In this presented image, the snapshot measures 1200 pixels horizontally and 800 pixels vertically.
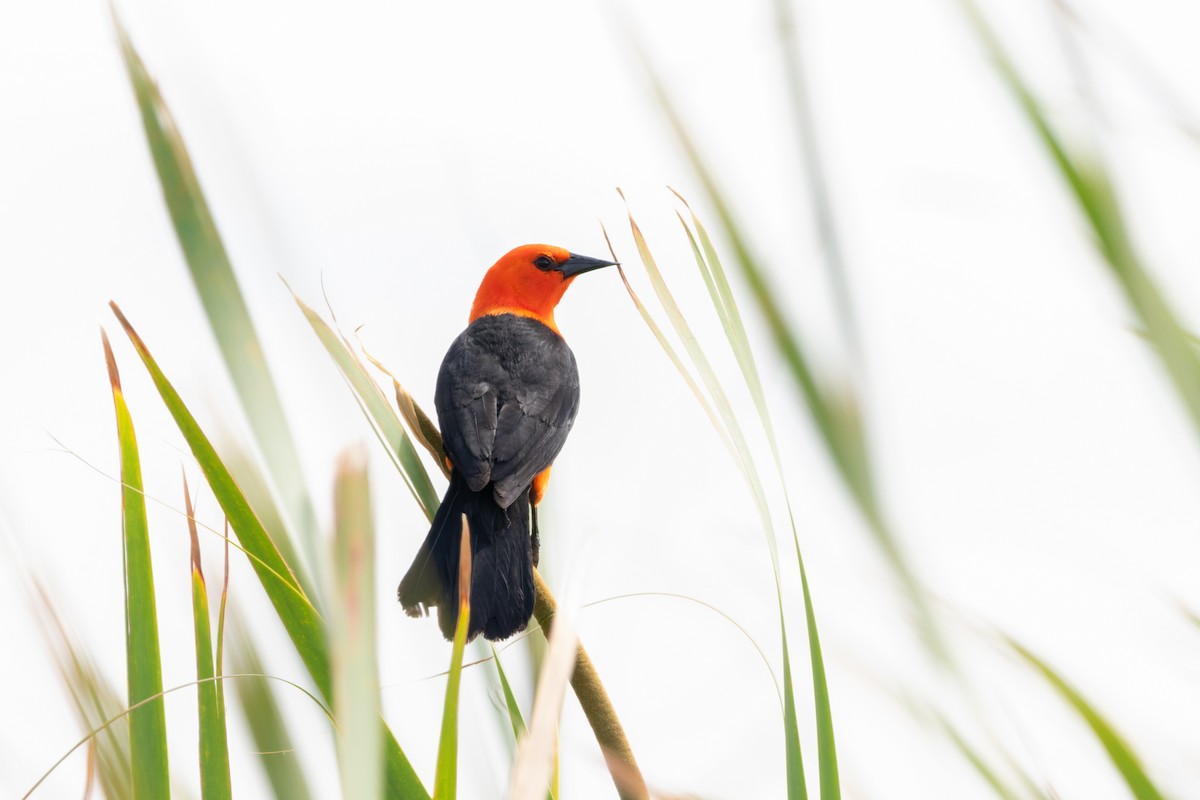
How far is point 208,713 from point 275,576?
230mm

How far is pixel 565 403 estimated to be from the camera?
10.1 ft

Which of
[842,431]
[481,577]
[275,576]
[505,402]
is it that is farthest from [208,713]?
[505,402]

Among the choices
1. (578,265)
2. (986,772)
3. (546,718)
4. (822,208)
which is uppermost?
(578,265)

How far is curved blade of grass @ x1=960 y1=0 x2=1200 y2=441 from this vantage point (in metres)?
0.93

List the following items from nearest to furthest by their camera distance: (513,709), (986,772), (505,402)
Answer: (986,772) < (513,709) < (505,402)

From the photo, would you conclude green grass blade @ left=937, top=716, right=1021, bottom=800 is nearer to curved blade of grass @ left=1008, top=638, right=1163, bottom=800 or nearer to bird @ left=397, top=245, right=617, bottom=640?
curved blade of grass @ left=1008, top=638, right=1163, bottom=800

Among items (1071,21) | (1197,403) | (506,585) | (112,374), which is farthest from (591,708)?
(1071,21)

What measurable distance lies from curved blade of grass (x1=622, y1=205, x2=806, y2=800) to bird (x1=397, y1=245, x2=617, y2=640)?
2.46 feet

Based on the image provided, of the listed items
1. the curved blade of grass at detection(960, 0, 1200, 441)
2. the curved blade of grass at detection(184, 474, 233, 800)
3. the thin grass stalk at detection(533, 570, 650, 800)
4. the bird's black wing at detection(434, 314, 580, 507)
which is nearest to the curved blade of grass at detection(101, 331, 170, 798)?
the curved blade of grass at detection(184, 474, 233, 800)

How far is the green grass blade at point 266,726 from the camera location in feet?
3.91

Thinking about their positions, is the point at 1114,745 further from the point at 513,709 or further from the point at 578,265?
the point at 578,265

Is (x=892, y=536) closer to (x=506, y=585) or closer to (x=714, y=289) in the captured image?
(x=714, y=289)

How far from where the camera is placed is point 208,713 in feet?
4.14

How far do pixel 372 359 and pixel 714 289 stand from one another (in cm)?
101
